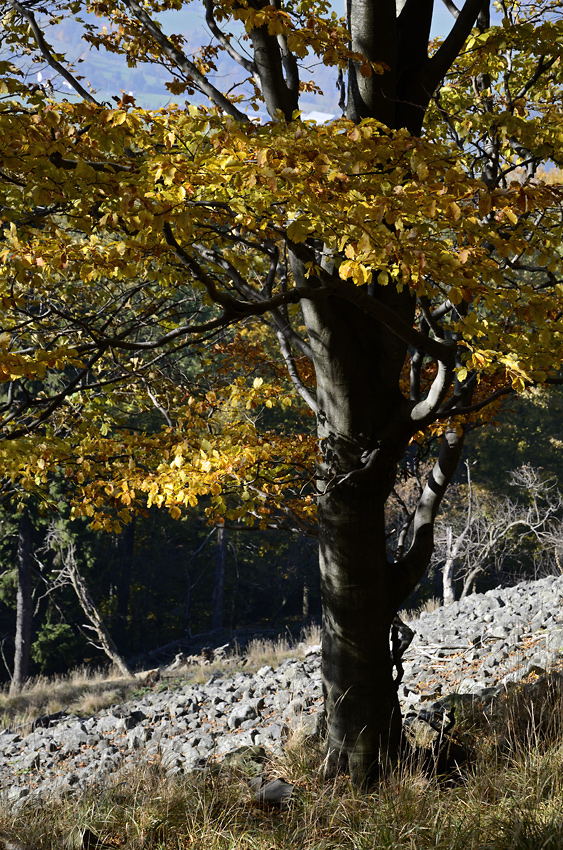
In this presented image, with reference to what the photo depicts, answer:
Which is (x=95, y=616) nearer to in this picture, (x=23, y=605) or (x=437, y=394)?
(x=23, y=605)

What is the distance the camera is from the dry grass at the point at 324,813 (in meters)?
2.64

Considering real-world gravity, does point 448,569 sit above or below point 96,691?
above

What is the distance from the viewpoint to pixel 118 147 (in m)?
2.99

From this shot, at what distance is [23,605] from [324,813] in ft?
60.2

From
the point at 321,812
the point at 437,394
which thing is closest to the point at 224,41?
the point at 437,394

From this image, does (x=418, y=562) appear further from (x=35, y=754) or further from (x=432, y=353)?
(x=35, y=754)

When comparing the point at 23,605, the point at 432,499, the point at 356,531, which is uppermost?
the point at 432,499

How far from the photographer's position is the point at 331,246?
3.22m

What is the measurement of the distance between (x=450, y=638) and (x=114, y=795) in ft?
18.8

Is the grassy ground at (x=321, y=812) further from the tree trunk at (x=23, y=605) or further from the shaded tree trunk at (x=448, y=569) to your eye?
the tree trunk at (x=23, y=605)

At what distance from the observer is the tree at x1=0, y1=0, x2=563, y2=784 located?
8.61ft

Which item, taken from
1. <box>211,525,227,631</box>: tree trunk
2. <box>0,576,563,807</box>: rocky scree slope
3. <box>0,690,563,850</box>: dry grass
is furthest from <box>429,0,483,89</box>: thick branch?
<box>211,525,227,631</box>: tree trunk

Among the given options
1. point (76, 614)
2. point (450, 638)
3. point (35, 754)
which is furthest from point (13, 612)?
point (450, 638)

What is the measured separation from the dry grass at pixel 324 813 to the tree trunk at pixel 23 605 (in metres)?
16.9
